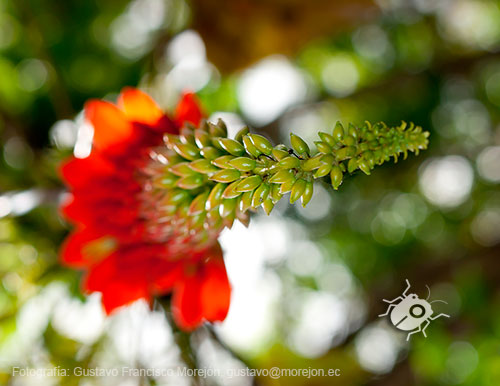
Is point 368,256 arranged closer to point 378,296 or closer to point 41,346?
point 378,296

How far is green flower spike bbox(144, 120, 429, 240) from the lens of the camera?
231mm

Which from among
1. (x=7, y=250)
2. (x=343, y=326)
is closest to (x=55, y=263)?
(x=7, y=250)

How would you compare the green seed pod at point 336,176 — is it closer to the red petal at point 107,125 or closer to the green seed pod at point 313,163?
the green seed pod at point 313,163

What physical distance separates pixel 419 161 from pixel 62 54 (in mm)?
580

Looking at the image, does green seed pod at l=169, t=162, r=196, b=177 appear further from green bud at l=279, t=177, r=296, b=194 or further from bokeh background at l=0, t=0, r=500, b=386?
bokeh background at l=0, t=0, r=500, b=386

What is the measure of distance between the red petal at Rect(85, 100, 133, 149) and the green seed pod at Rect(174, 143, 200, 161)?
0.38 feet

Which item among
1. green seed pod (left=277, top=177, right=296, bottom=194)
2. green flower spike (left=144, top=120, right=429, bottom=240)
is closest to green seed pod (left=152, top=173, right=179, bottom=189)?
green flower spike (left=144, top=120, right=429, bottom=240)

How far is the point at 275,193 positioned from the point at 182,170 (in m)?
0.07

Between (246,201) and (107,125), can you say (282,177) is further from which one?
(107,125)

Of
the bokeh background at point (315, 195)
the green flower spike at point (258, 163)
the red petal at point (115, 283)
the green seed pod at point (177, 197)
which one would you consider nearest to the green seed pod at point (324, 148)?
the green flower spike at point (258, 163)

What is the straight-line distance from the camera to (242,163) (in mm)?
243

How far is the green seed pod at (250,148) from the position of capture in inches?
9.6

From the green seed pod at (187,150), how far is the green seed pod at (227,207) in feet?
0.11

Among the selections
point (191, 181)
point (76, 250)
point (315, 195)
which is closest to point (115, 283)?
point (76, 250)
